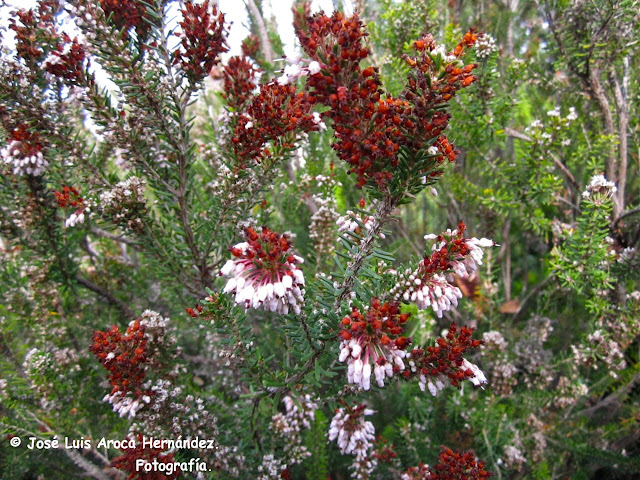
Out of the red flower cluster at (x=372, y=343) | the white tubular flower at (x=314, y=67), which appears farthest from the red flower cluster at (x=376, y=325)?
the white tubular flower at (x=314, y=67)

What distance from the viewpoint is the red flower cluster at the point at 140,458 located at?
Result: 5.25 ft

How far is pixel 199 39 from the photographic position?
5.40 feet

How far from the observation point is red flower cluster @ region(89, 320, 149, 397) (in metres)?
1.57

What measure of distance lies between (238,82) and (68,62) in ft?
2.50

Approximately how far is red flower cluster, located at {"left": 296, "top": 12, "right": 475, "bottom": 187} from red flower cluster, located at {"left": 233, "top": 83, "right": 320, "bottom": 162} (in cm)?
45

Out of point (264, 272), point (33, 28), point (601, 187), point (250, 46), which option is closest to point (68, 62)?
point (33, 28)

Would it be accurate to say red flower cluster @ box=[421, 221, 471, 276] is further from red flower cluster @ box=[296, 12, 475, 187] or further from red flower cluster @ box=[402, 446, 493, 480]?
red flower cluster @ box=[402, 446, 493, 480]

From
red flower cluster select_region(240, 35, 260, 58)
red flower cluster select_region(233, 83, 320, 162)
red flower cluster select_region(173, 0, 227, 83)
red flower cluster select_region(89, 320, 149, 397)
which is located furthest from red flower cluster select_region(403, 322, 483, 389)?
red flower cluster select_region(240, 35, 260, 58)

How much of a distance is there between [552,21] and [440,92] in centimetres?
203

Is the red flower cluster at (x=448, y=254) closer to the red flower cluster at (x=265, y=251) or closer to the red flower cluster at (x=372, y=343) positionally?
the red flower cluster at (x=372, y=343)

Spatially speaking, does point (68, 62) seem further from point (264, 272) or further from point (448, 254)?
point (448, 254)

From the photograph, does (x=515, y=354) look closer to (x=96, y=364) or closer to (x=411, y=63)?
(x=411, y=63)

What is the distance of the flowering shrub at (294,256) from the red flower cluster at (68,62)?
0.4 inches

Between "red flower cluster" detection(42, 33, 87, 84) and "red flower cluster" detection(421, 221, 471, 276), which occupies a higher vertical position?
"red flower cluster" detection(42, 33, 87, 84)
